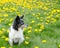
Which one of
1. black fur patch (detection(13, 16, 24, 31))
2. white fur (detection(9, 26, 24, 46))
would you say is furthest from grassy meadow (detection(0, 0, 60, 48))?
black fur patch (detection(13, 16, 24, 31))

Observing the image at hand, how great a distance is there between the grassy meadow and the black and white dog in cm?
19

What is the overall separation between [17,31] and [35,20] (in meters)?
2.62

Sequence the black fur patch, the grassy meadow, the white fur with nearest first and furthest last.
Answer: the black fur patch, the white fur, the grassy meadow

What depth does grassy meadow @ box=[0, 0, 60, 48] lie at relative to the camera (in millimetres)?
6504

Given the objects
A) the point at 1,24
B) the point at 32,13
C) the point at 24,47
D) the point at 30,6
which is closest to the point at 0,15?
the point at 1,24

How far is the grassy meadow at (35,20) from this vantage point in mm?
6504

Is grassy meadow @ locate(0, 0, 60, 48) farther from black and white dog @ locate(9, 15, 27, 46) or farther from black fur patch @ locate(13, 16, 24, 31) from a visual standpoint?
black fur patch @ locate(13, 16, 24, 31)

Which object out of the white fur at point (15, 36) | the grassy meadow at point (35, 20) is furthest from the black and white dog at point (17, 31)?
the grassy meadow at point (35, 20)

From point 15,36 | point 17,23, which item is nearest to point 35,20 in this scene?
point 15,36

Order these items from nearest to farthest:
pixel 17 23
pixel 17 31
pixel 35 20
→ pixel 17 23
pixel 17 31
pixel 35 20

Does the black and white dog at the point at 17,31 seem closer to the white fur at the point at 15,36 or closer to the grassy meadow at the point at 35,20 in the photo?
the white fur at the point at 15,36

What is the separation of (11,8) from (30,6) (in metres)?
1.16

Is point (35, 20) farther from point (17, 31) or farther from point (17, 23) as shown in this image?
point (17, 23)

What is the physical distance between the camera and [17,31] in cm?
582
